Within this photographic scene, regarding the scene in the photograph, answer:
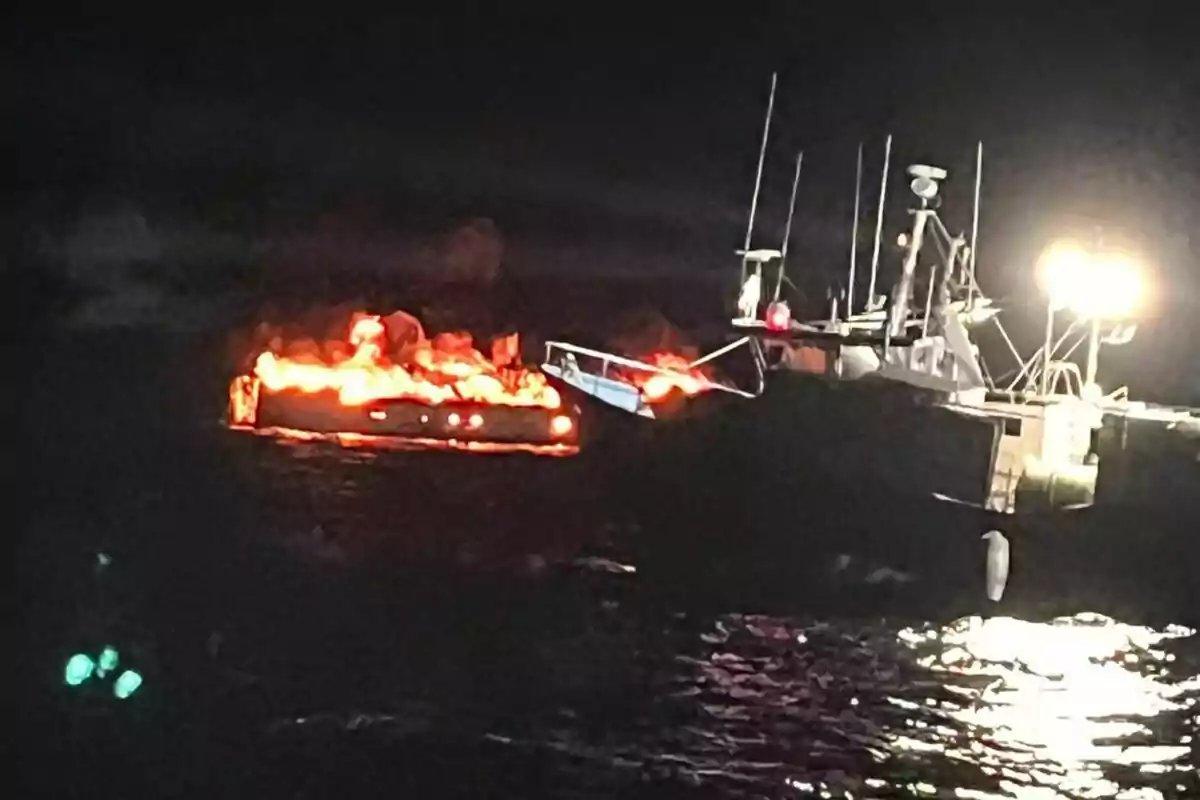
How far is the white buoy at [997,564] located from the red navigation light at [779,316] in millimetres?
349

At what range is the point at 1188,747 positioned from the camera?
6.56 feet

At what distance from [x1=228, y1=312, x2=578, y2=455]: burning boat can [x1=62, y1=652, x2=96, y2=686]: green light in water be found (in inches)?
12.9

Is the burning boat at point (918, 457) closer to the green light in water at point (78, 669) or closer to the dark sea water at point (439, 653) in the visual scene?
the dark sea water at point (439, 653)

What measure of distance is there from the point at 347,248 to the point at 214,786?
2.20 ft

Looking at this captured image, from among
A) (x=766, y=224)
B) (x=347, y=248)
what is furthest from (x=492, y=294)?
(x=766, y=224)

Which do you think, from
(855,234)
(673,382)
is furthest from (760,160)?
(673,382)

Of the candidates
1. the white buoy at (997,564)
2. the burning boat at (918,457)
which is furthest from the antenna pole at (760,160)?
the white buoy at (997,564)

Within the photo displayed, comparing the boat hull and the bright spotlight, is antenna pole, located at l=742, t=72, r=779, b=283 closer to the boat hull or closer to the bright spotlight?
the boat hull

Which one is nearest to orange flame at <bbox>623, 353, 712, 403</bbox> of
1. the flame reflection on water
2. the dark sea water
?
the dark sea water

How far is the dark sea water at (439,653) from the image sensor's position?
1.97m

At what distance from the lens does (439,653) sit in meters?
2.06

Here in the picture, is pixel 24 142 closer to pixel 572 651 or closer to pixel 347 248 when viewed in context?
pixel 347 248

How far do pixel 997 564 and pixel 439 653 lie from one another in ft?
2.21

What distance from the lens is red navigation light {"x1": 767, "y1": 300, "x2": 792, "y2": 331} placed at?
6.92 ft
